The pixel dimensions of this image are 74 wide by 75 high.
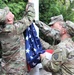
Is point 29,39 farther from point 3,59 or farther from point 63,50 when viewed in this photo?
point 63,50

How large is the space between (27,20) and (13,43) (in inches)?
15.3

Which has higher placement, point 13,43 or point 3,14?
point 3,14

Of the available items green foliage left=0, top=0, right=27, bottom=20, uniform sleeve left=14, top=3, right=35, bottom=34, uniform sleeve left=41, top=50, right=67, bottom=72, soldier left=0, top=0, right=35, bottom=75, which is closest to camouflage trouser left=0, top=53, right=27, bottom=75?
soldier left=0, top=0, right=35, bottom=75

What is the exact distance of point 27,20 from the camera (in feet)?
18.0

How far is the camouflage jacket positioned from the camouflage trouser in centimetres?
54

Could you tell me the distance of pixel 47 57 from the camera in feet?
17.1

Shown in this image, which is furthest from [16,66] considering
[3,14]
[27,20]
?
[3,14]

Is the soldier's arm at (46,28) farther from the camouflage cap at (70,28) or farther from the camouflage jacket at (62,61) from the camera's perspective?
the camouflage jacket at (62,61)

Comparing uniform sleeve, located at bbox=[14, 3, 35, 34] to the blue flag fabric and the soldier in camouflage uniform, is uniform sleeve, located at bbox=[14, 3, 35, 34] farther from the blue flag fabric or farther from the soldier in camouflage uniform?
the soldier in camouflage uniform

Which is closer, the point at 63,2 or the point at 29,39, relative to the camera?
the point at 29,39

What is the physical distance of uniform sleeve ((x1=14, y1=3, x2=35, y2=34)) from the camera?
5477 mm

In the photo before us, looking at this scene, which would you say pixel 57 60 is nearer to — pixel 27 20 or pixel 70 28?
pixel 70 28

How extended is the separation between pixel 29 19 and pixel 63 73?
3.00ft

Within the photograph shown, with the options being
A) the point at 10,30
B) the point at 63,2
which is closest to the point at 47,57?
the point at 10,30
